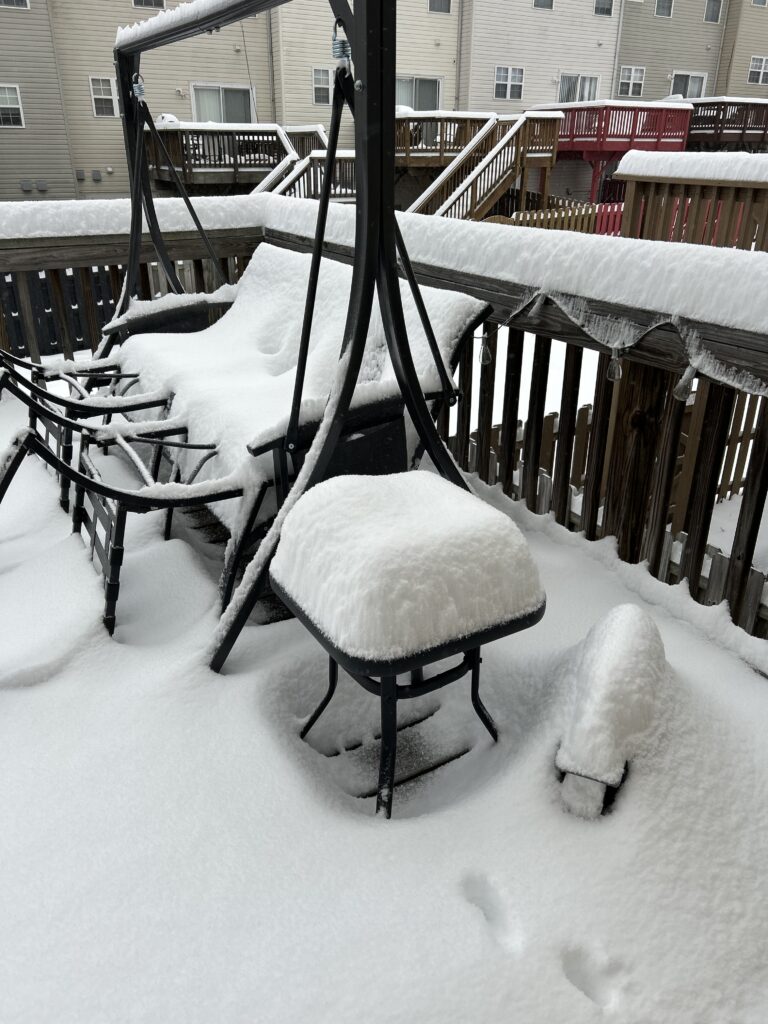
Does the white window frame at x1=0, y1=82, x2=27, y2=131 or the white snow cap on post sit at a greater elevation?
the white window frame at x1=0, y1=82, x2=27, y2=131

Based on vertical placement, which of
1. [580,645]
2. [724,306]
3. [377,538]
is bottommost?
[580,645]

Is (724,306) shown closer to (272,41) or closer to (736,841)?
(736,841)

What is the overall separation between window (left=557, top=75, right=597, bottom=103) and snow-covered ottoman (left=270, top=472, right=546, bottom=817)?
22236 millimetres

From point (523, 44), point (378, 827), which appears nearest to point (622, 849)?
point (378, 827)

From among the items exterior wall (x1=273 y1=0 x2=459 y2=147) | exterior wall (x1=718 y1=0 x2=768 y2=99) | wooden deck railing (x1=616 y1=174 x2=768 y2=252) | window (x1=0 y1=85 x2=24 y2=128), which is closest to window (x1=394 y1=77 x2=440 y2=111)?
exterior wall (x1=273 y1=0 x2=459 y2=147)

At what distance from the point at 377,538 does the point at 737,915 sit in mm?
955

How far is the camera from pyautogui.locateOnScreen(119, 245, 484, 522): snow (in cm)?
236

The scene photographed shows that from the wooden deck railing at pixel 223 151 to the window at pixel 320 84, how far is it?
256 cm

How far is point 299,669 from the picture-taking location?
2.02m

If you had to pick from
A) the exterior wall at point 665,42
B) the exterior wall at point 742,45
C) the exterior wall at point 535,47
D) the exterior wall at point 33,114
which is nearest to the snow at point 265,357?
the exterior wall at point 33,114

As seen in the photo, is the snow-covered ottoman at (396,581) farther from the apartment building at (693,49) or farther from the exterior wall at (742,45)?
the exterior wall at (742,45)

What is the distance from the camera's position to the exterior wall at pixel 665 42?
67.7 feet

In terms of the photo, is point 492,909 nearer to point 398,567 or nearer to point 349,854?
point 349,854

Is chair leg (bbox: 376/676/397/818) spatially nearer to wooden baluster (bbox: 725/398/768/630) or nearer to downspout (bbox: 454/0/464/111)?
wooden baluster (bbox: 725/398/768/630)
